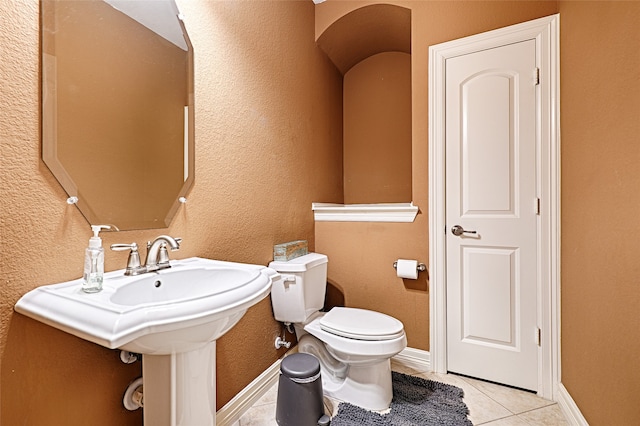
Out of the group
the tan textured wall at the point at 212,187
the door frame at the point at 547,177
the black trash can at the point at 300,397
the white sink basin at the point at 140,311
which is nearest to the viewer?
the white sink basin at the point at 140,311

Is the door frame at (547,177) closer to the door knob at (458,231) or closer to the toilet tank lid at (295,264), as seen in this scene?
the door knob at (458,231)

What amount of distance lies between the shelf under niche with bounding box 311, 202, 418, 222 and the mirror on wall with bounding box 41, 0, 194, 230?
115 centimetres

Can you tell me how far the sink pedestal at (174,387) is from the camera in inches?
35.9

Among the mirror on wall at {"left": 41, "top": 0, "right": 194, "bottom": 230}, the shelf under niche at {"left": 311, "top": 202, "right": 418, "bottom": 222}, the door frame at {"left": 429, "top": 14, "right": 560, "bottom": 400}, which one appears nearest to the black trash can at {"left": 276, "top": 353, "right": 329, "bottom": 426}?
the mirror on wall at {"left": 41, "top": 0, "right": 194, "bottom": 230}

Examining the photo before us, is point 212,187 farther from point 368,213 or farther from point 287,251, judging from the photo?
point 368,213

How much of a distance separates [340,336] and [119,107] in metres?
1.37

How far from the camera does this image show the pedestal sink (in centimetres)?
68

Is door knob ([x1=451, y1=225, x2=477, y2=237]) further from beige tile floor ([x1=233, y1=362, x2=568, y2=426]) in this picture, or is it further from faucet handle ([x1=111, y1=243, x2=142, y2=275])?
faucet handle ([x1=111, y1=243, x2=142, y2=275])

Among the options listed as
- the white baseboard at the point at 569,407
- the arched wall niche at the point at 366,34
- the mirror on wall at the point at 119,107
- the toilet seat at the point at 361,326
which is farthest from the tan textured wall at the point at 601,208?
the mirror on wall at the point at 119,107

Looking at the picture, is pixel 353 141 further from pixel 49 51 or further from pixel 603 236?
pixel 49 51

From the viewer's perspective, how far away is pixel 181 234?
1258mm

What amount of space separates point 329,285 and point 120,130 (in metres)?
1.67

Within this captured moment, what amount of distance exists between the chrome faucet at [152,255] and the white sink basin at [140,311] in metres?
0.04

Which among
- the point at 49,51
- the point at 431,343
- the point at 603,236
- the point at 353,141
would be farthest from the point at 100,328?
the point at 353,141
